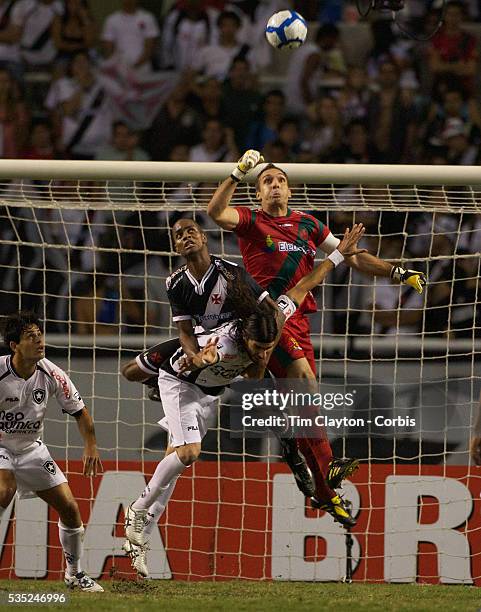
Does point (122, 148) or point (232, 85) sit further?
point (232, 85)

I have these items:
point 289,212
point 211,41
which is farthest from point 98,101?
point 289,212

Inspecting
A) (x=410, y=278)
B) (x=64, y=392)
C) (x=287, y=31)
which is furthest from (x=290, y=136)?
(x=64, y=392)

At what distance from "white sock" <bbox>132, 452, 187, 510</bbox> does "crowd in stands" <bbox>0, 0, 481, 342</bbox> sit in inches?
192

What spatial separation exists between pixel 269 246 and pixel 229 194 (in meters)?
0.53

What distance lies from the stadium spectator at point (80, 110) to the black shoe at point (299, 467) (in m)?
5.42

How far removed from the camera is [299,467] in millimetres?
8141

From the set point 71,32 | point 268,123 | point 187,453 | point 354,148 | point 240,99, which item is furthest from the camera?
point 71,32

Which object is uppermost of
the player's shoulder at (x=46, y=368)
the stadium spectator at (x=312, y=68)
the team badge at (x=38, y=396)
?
the stadium spectator at (x=312, y=68)

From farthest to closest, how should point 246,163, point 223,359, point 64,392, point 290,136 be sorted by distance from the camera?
point 290,136 < point 64,392 < point 223,359 < point 246,163

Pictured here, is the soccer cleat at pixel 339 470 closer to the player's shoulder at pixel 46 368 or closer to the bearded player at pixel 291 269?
the bearded player at pixel 291 269

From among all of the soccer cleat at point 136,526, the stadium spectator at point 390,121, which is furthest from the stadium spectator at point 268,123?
the soccer cleat at point 136,526

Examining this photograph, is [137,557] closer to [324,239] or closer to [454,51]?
[324,239]

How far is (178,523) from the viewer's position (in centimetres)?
945

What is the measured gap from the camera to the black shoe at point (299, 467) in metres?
8.11
